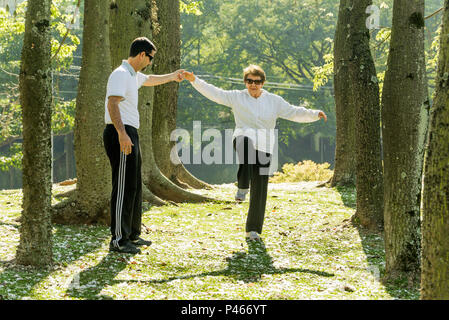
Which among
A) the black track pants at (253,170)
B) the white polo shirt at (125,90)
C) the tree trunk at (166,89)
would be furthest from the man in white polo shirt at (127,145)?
the tree trunk at (166,89)

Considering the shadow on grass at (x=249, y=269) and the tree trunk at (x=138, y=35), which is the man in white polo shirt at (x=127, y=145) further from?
the tree trunk at (x=138, y=35)

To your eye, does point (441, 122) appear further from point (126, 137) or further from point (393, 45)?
point (126, 137)

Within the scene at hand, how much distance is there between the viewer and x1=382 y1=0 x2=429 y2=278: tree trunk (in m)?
6.70

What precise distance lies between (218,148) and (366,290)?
53.8 metres

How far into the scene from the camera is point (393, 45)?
6887 mm

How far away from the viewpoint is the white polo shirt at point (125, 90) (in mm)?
7062

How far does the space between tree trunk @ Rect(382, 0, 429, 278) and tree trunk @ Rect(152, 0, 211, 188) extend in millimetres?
8263

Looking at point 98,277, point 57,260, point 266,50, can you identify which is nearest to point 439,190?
point 98,277

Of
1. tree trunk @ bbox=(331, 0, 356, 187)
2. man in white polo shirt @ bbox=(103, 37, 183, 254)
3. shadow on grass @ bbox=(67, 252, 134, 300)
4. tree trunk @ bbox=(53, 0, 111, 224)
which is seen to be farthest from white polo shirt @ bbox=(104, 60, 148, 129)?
tree trunk @ bbox=(331, 0, 356, 187)

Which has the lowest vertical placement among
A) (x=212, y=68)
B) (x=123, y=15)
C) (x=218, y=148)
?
(x=218, y=148)

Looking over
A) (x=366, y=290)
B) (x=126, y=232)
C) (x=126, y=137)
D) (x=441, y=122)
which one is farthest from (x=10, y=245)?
(x=441, y=122)

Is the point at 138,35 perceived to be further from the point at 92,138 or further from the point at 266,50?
the point at 266,50

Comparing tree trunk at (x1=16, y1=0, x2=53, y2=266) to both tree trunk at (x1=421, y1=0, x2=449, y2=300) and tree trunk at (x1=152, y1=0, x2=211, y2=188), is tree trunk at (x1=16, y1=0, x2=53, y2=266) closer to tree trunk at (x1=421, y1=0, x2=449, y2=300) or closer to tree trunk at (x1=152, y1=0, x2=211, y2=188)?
tree trunk at (x1=421, y1=0, x2=449, y2=300)

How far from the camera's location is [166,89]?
588 inches
